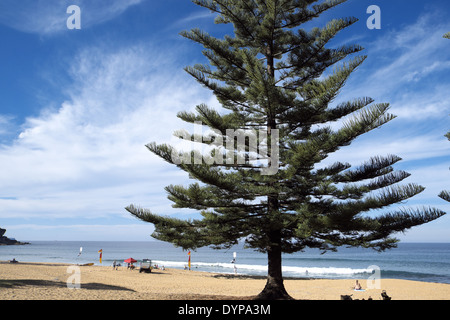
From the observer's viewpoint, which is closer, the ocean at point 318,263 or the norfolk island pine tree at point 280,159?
the norfolk island pine tree at point 280,159

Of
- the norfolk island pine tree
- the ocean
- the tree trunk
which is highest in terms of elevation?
the norfolk island pine tree

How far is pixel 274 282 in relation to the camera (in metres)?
7.08

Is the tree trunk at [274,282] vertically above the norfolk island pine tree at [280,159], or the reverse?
the norfolk island pine tree at [280,159]

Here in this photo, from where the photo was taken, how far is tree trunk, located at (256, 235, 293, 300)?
692 cm

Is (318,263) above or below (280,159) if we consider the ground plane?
below

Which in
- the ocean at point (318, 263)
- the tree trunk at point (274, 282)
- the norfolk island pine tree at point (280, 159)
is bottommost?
the ocean at point (318, 263)

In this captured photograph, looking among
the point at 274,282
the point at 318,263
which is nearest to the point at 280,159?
the point at 274,282

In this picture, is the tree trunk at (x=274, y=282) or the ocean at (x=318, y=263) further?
the ocean at (x=318, y=263)

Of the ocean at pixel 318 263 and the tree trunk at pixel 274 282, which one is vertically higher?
the tree trunk at pixel 274 282

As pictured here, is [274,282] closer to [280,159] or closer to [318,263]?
[280,159]

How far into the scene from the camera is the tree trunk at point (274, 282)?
22.7 feet
